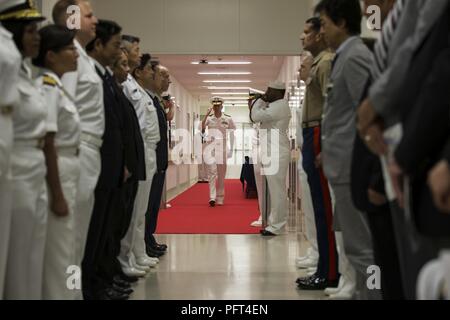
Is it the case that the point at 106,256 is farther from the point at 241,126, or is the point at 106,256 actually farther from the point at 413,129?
the point at 241,126

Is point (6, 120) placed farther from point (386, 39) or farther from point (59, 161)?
point (386, 39)

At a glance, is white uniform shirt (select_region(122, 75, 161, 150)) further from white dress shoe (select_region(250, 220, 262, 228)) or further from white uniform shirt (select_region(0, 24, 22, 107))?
white dress shoe (select_region(250, 220, 262, 228))

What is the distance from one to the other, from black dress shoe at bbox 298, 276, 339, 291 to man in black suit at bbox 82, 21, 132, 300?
1.16 m

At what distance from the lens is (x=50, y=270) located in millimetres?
2682

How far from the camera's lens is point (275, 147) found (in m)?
6.88

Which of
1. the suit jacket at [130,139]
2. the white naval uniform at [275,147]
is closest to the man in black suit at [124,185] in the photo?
the suit jacket at [130,139]

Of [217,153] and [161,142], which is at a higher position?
[161,142]

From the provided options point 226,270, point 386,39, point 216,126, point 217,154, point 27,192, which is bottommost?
point 226,270

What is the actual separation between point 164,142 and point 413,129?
415cm

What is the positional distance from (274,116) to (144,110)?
233 cm

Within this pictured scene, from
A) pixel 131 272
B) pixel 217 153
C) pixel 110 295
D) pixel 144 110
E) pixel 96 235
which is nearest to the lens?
pixel 96 235

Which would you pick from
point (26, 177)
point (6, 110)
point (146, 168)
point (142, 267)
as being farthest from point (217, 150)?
point (6, 110)

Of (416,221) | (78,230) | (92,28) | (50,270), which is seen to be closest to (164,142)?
(92,28)

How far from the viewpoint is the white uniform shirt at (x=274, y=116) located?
269 inches
